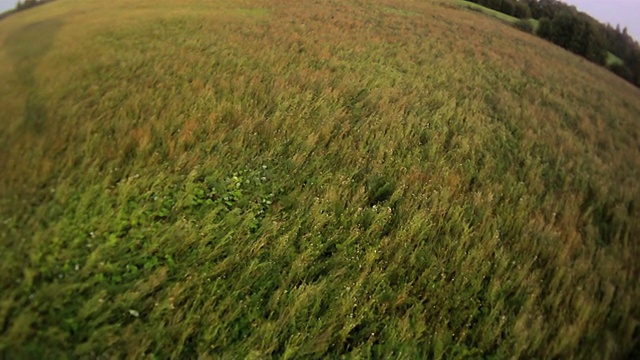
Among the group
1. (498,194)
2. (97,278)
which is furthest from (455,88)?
(97,278)

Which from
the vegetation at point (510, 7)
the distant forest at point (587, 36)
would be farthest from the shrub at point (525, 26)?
the vegetation at point (510, 7)

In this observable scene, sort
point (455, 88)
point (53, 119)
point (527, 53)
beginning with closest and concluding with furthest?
point (53, 119), point (455, 88), point (527, 53)

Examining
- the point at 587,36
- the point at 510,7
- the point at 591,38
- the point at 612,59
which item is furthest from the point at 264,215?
the point at 510,7

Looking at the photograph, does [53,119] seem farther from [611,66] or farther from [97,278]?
[611,66]

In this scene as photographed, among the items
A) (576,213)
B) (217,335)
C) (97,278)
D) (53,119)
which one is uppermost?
(53,119)

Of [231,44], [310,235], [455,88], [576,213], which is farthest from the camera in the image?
[455,88]

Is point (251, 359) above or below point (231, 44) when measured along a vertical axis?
below
